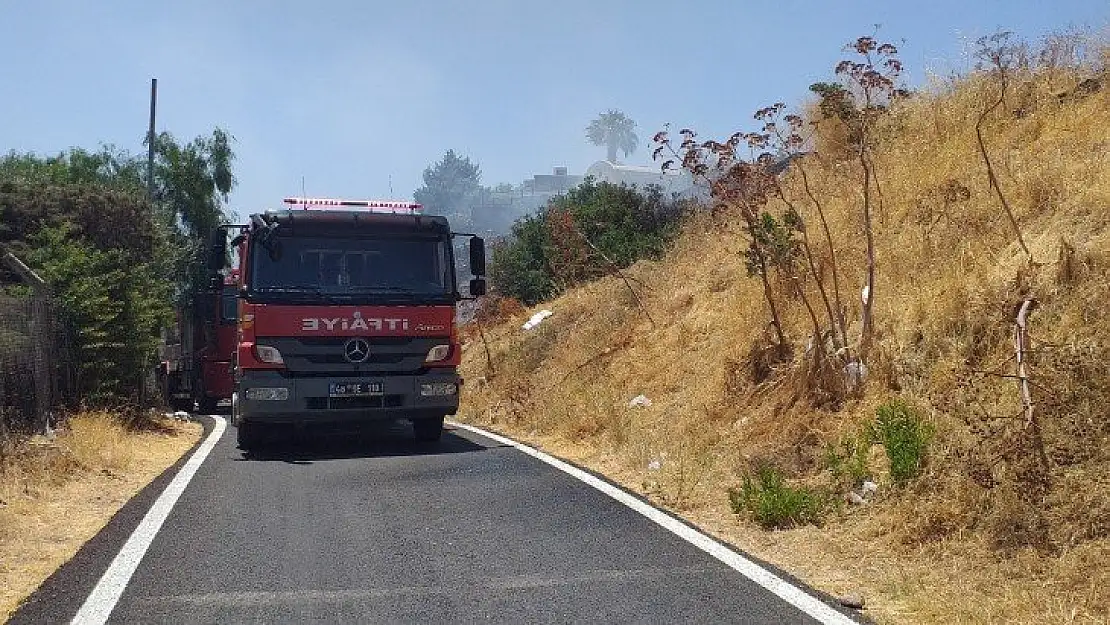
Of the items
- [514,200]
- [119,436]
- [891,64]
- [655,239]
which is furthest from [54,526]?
[514,200]

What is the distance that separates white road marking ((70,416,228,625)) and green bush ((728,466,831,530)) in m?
4.06

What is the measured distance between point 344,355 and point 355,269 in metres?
1.01

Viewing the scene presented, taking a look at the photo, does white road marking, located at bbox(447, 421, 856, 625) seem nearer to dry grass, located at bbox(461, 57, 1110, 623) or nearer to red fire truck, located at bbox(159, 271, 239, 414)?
dry grass, located at bbox(461, 57, 1110, 623)

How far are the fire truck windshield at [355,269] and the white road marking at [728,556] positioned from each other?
10.2 feet

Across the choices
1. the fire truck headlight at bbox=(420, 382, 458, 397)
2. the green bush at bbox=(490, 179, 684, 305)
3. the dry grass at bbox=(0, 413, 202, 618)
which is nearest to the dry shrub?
the green bush at bbox=(490, 179, 684, 305)

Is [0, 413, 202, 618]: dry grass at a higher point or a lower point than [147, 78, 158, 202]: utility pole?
lower

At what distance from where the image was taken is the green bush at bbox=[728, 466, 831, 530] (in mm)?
6738

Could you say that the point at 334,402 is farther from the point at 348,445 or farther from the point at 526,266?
the point at 526,266

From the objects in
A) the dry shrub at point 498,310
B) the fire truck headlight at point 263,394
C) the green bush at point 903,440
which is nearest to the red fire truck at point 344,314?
the fire truck headlight at point 263,394

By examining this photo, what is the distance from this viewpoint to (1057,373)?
20.8 feet

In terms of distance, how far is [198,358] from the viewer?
24719 millimetres

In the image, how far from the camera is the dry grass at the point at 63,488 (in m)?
6.16

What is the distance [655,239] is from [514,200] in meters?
150

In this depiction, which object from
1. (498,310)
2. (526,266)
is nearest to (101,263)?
(498,310)
